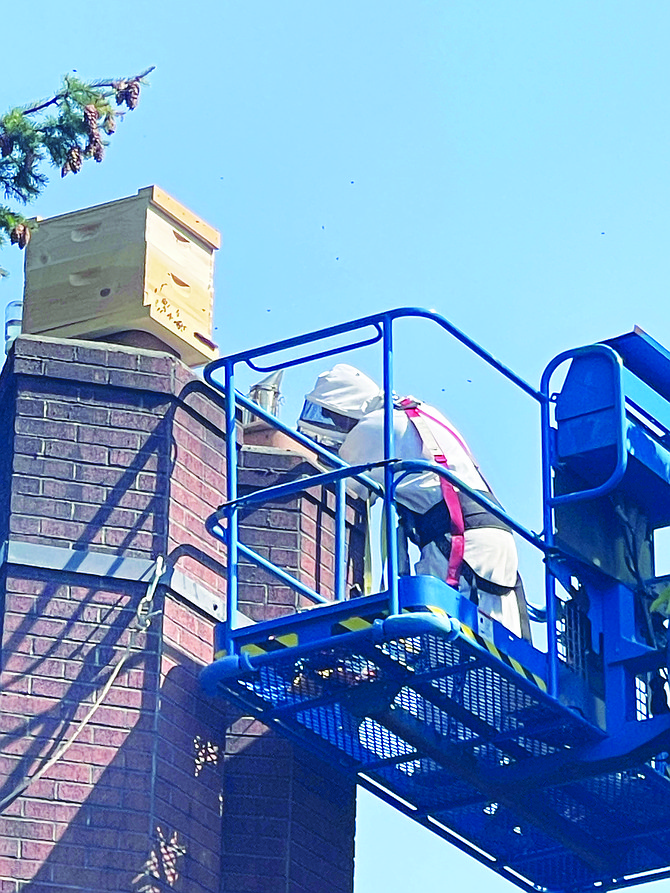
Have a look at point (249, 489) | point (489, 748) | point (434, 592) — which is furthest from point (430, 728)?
point (249, 489)

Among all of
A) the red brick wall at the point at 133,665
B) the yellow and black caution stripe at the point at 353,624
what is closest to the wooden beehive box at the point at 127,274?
the red brick wall at the point at 133,665

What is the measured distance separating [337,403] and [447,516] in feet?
3.78

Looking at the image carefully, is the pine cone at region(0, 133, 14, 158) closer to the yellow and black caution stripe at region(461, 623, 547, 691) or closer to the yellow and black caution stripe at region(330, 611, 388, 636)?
the yellow and black caution stripe at region(330, 611, 388, 636)

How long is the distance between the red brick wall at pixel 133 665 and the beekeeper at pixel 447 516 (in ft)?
3.36

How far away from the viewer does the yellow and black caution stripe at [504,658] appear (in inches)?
493

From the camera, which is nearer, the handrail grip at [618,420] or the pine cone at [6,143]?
the pine cone at [6,143]

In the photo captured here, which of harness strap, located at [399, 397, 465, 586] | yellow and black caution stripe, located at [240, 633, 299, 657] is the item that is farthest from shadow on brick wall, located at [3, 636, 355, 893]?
harness strap, located at [399, 397, 465, 586]

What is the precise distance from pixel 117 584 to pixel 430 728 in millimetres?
1905

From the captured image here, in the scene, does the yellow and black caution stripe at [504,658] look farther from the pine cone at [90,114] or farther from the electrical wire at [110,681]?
the pine cone at [90,114]

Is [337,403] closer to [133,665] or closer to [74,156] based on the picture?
[133,665]

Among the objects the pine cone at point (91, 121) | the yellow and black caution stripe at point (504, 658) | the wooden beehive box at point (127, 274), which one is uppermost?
the wooden beehive box at point (127, 274)

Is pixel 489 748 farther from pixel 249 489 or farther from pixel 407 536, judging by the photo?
pixel 249 489

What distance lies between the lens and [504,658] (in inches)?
501

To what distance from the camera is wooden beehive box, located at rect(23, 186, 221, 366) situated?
1462 centimetres
